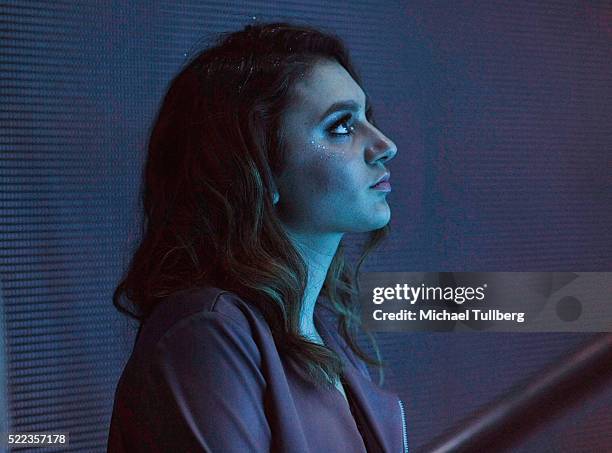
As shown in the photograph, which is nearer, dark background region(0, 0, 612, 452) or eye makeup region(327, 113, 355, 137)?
eye makeup region(327, 113, 355, 137)

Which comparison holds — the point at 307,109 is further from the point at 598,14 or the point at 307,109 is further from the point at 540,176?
the point at 598,14

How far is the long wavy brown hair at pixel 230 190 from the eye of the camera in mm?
1133

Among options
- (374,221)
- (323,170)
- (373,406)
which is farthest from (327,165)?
(373,406)

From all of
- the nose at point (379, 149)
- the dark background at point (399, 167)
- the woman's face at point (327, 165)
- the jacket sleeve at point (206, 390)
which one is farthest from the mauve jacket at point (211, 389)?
the dark background at point (399, 167)

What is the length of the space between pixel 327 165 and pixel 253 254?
0.69 ft

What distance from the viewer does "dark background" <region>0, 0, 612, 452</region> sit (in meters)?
1.94

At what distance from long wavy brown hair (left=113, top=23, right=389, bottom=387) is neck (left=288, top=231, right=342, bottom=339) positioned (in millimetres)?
54

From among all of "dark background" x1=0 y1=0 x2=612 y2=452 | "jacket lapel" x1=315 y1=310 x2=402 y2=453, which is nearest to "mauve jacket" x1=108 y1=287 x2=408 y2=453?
"jacket lapel" x1=315 y1=310 x2=402 y2=453

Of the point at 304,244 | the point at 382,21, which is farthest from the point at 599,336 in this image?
the point at 304,244

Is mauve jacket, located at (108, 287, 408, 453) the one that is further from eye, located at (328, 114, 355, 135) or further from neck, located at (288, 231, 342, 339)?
eye, located at (328, 114, 355, 135)

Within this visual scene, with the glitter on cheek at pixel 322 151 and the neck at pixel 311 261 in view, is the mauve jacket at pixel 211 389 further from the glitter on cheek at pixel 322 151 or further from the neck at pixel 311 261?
the glitter on cheek at pixel 322 151

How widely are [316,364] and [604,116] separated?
1290 mm

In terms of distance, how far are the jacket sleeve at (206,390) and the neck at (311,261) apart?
281 millimetres

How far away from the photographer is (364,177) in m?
1.29
